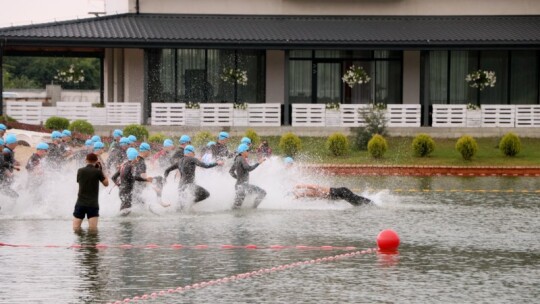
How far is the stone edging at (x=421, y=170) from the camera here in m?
39.2

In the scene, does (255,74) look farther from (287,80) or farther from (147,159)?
(147,159)

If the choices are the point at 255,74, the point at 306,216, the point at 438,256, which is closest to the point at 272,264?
the point at 438,256

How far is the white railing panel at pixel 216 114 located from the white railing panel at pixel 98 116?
3529 mm

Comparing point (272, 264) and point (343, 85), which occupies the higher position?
point (343, 85)

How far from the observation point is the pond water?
17.3 meters

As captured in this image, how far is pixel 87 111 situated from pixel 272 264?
29.0 meters

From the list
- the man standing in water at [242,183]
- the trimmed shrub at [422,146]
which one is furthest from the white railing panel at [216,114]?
the man standing in water at [242,183]

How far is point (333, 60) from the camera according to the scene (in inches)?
2056

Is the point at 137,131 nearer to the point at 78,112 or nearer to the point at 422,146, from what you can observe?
the point at 78,112

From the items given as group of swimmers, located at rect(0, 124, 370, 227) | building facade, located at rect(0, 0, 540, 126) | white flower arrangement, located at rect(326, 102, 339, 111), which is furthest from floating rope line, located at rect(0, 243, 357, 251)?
building facade, located at rect(0, 0, 540, 126)

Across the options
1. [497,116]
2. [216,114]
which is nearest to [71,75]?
[216,114]

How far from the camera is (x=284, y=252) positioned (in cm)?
2130

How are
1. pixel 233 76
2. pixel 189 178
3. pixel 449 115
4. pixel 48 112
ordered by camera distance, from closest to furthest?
pixel 189 178 < pixel 48 112 < pixel 449 115 < pixel 233 76

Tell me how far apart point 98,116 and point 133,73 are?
400 centimetres
